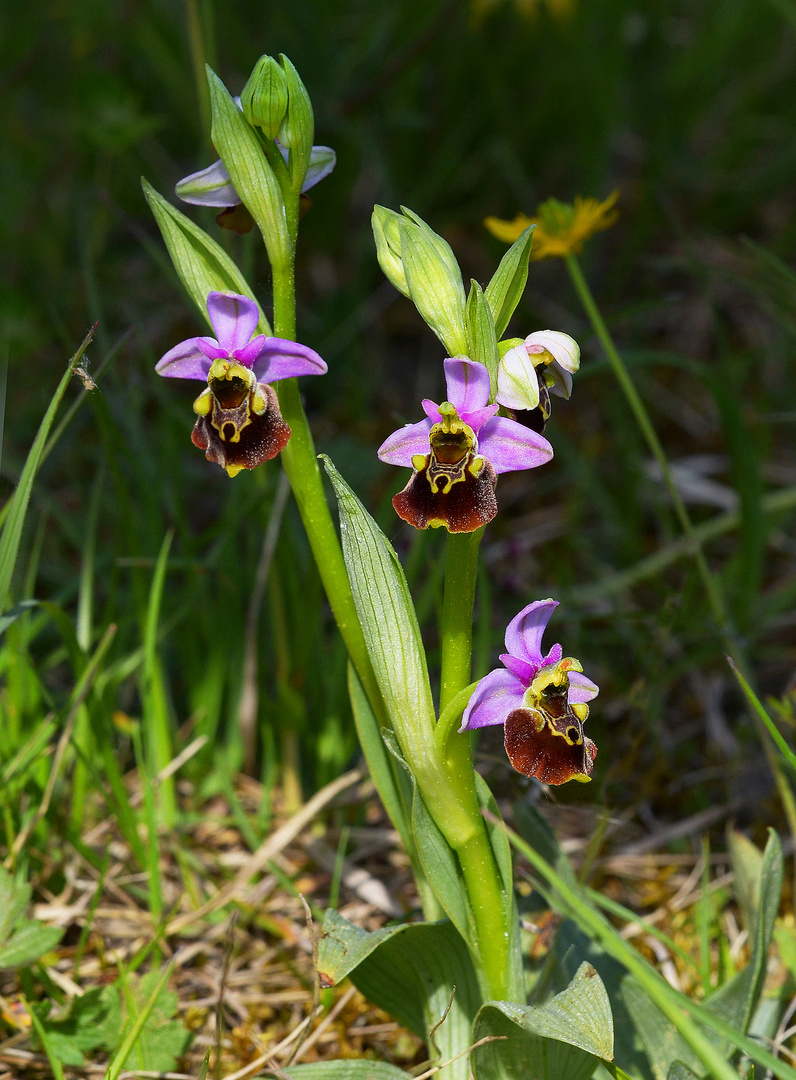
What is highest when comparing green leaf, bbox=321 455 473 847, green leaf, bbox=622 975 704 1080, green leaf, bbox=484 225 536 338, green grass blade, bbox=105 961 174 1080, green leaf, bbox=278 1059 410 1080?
green leaf, bbox=484 225 536 338

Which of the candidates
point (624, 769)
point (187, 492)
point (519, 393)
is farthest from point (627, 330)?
point (519, 393)

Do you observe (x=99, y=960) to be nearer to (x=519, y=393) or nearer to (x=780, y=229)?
(x=519, y=393)

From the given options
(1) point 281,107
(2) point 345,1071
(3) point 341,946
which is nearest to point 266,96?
(1) point 281,107

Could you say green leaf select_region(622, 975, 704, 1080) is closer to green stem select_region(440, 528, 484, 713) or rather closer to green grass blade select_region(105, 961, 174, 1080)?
green stem select_region(440, 528, 484, 713)

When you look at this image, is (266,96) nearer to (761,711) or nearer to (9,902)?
(761,711)

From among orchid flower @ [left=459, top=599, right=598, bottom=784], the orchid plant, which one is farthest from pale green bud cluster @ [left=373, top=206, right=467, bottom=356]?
orchid flower @ [left=459, top=599, right=598, bottom=784]

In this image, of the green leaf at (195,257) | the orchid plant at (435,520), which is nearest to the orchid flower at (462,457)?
the orchid plant at (435,520)

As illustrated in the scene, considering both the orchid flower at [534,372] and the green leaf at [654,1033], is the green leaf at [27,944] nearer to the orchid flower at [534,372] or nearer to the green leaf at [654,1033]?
the green leaf at [654,1033]
